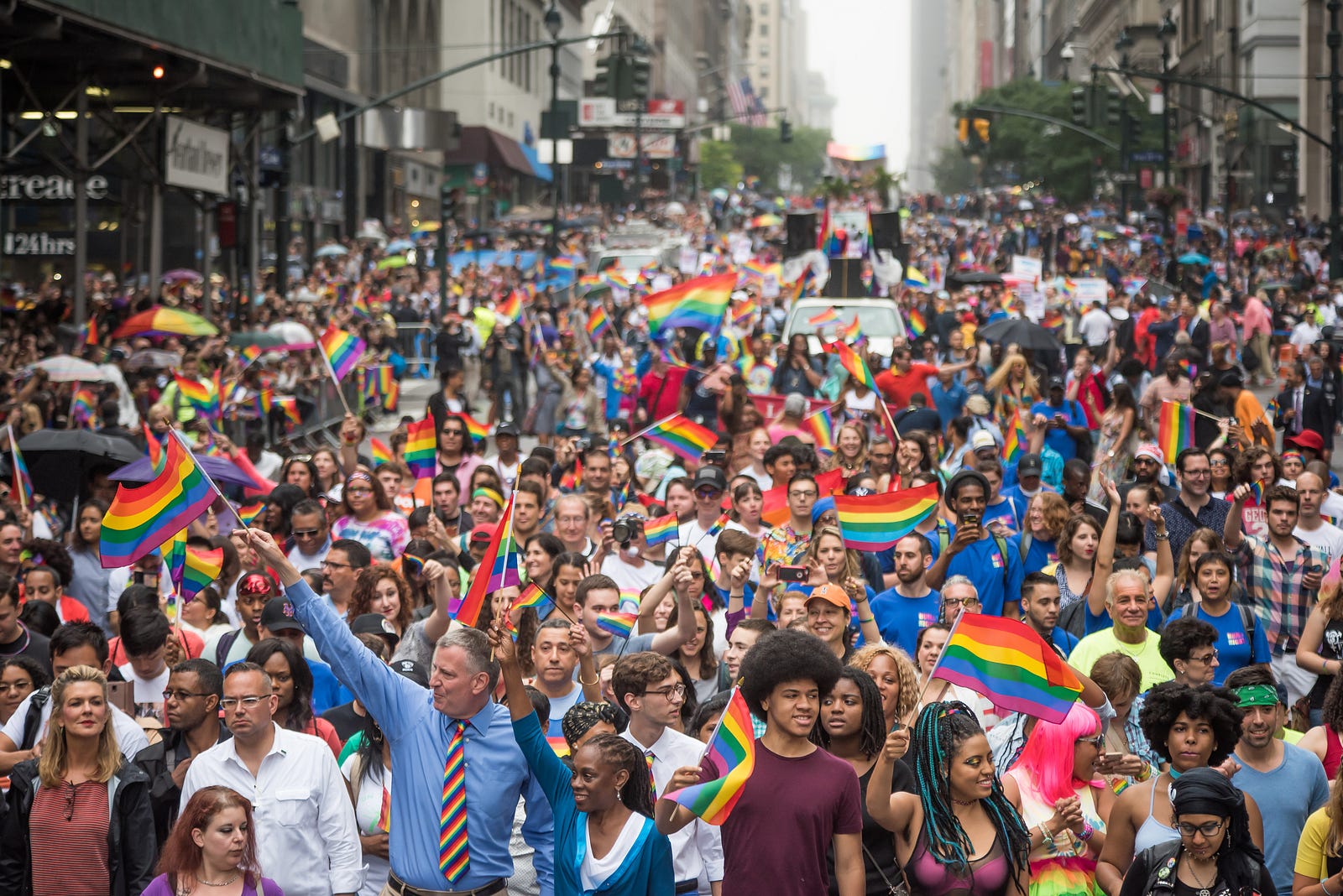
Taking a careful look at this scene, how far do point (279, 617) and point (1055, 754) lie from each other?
11.0 feet

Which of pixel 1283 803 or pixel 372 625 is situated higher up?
pixel 372 625

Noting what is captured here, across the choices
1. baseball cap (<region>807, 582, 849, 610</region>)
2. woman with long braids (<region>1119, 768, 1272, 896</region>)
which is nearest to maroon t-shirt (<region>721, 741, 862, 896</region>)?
woman with long braids (<region>1119, 768, 1272, 896</region>)

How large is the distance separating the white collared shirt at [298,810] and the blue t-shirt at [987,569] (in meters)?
4.44

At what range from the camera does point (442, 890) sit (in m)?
5.78

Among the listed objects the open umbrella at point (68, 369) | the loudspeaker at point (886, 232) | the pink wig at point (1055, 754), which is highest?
the loudspeaker at point (886, 232)

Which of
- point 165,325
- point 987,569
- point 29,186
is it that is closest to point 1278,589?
point 987,569

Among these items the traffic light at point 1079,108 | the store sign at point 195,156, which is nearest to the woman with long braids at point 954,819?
the store sign at point 195,156

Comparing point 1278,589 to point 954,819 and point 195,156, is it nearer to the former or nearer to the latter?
point 954,819

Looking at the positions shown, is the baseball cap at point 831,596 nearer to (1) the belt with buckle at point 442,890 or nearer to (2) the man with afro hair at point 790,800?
(2) the man with afro hair at point 790,800

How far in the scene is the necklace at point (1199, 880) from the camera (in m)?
5.42

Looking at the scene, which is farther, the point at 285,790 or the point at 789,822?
the point at 285,790

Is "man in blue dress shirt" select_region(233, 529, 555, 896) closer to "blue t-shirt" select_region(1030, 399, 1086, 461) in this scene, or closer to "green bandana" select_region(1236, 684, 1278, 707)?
"green bandana" select_region(1236, 684, 1278, 707)

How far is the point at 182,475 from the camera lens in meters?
8.86

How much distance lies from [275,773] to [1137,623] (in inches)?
147
